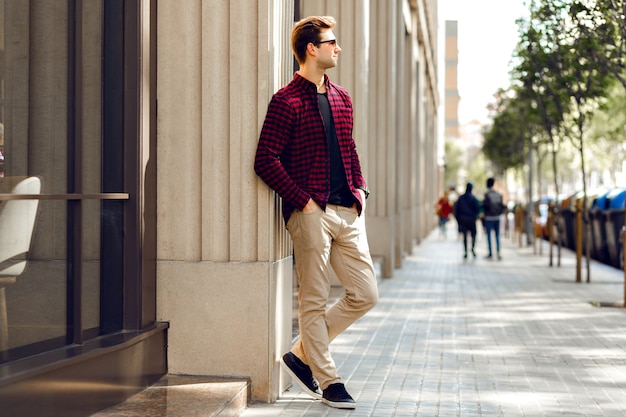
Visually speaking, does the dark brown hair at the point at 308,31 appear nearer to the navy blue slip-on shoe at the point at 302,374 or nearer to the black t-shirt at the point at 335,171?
the black t-shirt at the point at 335,171

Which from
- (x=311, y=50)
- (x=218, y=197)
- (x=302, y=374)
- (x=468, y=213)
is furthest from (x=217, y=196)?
(x=468, y=213)

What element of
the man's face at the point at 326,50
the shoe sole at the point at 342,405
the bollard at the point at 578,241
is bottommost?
the shoe sole at the point at 342,405

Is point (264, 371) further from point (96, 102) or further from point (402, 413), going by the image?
point (96, 102)

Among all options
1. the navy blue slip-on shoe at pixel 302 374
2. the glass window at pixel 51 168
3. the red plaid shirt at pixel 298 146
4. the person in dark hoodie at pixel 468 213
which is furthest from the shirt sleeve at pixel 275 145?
the person in dark hoodie at pixel 468 213

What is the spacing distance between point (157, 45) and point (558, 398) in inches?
133

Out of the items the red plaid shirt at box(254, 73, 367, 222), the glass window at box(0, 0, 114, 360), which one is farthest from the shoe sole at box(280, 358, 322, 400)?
the glass window at box(0, 0, 114, 360)

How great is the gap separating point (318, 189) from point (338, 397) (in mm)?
1248

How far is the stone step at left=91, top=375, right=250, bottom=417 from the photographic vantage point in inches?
202

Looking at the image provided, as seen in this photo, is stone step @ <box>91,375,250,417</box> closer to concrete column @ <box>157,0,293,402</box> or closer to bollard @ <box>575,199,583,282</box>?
concrete column @ <box>157,0,293,402</box>

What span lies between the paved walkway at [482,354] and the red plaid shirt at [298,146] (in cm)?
131

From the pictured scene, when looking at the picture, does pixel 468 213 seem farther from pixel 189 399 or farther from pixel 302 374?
pixel 189 399

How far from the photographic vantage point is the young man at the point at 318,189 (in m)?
5.71

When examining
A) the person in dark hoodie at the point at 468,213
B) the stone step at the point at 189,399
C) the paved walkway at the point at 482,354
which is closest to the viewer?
the stone step at the point at 189,399

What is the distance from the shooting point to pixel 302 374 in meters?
5.99
